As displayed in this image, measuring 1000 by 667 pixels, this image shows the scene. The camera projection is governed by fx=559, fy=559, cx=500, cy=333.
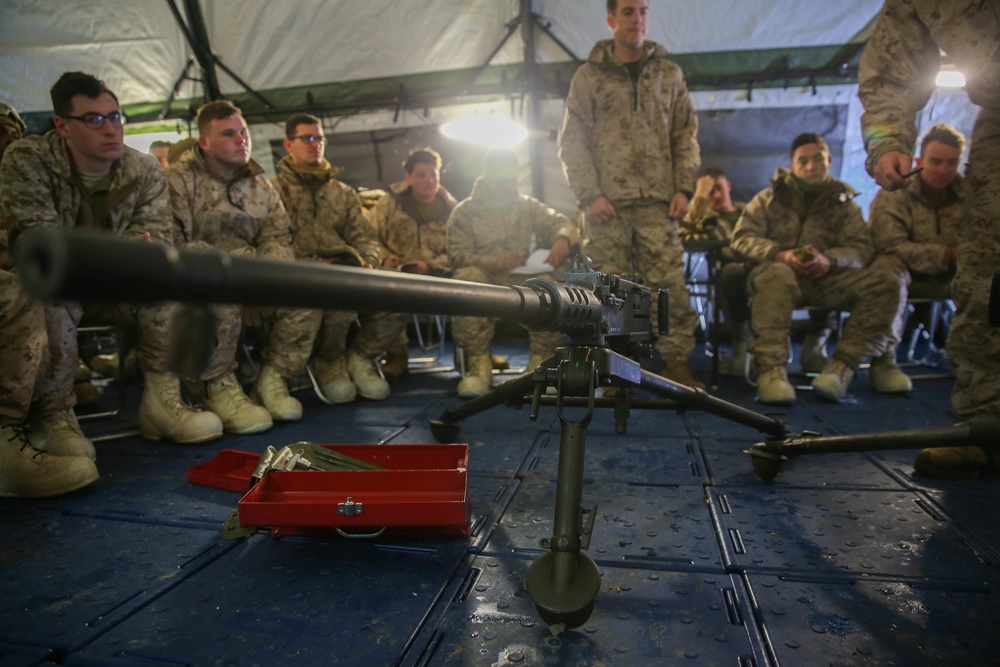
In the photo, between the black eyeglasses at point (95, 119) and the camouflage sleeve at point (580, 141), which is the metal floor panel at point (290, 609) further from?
the camouflage sleeve at point (580, 141)

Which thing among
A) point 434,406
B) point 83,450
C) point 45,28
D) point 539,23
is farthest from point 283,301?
point 45,28

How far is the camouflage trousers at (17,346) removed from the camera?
1.94 metres

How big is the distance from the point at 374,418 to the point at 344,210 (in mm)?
1671

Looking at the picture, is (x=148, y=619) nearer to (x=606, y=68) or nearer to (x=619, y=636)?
(x=619, y=636)

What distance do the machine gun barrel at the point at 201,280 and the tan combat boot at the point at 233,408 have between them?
2272 mm

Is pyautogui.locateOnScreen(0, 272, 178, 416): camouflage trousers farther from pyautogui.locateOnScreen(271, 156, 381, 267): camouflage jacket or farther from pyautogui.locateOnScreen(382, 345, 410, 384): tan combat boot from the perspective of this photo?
pyautogui.locateOnScreen(382, 345, 410, 384): tan combat boot

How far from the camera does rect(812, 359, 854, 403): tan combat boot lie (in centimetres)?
321

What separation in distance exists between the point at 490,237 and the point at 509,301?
3530mm

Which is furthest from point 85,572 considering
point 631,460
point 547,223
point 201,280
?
point 547,223

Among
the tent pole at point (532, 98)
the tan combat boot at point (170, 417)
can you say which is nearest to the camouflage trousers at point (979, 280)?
the tan combat boot at point (170, 417)

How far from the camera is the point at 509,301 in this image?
96cm

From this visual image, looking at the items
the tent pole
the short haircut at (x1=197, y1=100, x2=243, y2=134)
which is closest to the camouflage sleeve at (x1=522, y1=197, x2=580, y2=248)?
the tent pole

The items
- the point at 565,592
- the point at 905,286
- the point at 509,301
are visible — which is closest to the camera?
the point at 509,301

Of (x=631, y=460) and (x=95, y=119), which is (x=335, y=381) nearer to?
(x=95, y=119)
